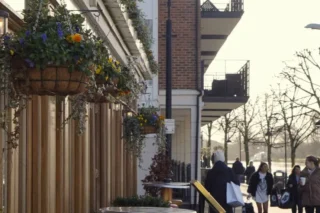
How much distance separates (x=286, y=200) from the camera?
18953mm

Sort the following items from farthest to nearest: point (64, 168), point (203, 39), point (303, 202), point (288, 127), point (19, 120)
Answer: point (288, 127)
point (203, 39)
point (303, 202)
point (64, 168)
point (19, 120)

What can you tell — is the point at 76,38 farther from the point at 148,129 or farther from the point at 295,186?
the point at 295,186

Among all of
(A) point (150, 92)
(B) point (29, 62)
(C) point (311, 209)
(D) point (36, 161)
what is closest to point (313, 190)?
(C) point (311, 209)

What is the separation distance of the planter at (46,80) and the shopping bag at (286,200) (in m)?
14.0

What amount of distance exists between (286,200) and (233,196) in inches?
226

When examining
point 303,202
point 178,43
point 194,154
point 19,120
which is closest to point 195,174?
point 194,154

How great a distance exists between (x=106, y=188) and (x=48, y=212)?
464 cm

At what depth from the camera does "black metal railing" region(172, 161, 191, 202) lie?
24562 mm

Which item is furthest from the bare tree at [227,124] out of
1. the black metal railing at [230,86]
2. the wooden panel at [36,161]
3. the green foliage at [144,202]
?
the wooden panel at [36,161]

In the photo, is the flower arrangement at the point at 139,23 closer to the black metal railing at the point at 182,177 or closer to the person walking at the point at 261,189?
the person walking at the point at 261,189

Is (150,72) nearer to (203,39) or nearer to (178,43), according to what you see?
(178,43)

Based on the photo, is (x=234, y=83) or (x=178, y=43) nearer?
(x=178, y=43)

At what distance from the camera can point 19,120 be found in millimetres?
6230

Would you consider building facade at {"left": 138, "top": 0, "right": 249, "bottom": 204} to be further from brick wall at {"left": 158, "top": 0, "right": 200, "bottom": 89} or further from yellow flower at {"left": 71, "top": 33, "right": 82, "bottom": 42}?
yellow flower at {"left": 71, "top": 33, "right": 82, "bottom": 42}
